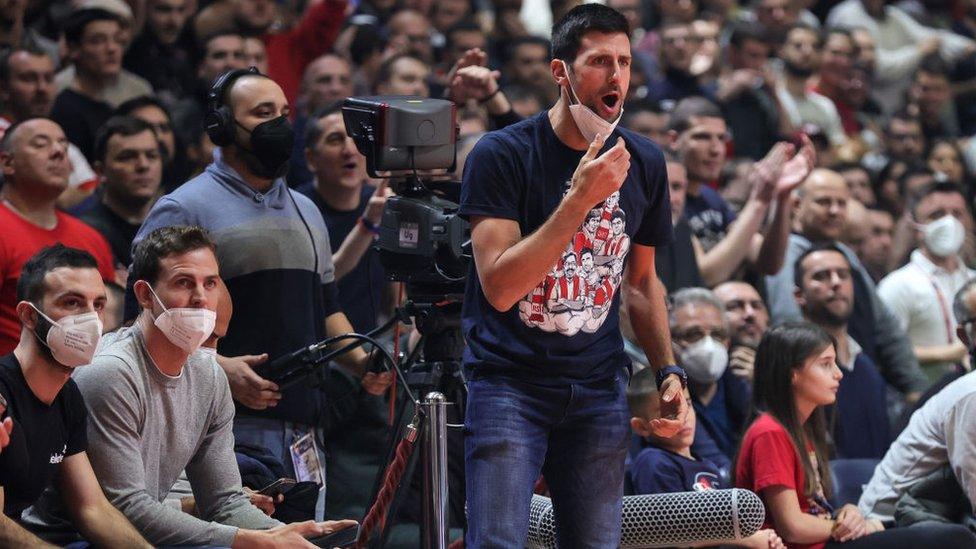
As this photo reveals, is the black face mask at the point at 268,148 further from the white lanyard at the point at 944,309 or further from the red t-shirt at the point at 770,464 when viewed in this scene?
the white lanyard at the point at 944,309

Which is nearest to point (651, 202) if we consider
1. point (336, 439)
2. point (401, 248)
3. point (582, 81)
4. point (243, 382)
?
point (582, 81)

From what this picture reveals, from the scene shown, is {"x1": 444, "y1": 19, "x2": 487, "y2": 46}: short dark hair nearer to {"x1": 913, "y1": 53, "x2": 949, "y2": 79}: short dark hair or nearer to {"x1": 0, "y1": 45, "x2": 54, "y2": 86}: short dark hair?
{"x1": 0, "y1": 45, "x2": 54, "y2": 86}: short dark hair

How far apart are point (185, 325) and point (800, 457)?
7.04 ft

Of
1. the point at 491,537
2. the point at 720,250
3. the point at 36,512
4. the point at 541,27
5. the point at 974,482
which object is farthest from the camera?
the point at 541,27

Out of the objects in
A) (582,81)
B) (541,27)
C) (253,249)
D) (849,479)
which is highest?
(541,27)

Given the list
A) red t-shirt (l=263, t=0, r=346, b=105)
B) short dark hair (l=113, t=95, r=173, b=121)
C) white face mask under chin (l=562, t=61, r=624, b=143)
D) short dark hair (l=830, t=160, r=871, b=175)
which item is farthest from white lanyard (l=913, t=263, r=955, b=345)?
white face mask under chin (l=562, t=61, r=624, b=143)

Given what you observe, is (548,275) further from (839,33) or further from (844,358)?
(839,33)

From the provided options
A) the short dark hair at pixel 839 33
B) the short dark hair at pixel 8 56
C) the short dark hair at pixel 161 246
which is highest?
the short dark hair at pixel 839 33

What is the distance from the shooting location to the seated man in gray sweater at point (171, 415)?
380cm

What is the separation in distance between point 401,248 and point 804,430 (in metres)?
1.76

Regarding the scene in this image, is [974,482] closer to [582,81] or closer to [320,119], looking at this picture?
[582,81]

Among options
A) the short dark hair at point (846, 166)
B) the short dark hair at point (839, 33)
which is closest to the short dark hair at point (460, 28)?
the short dark hair at point (846, 166)

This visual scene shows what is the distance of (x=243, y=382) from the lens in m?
4.25

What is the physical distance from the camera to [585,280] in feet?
11.3
